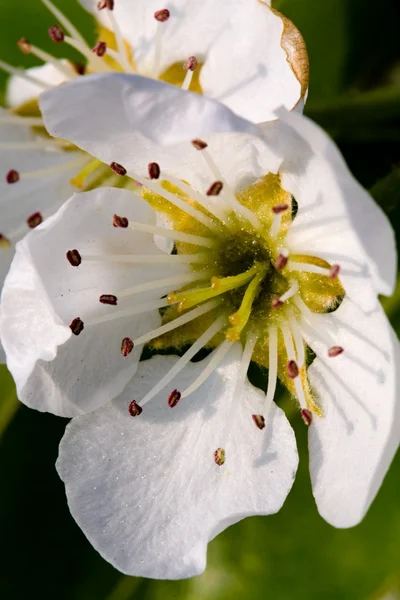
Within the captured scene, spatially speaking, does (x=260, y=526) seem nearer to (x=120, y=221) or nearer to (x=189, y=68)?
(x=120, y=221)

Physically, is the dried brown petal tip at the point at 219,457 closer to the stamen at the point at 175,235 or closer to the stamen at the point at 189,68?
the stamen at the point at 175,235

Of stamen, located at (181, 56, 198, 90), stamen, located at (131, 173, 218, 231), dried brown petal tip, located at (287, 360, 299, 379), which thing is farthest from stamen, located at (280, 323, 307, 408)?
stamen, located at (181, 56, 198, 90)

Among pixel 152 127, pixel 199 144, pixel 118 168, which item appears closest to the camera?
pixel 152 127

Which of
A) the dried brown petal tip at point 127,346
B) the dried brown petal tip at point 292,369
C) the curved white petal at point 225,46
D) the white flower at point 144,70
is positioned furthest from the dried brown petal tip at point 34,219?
the dried brown petal tip at point 292,369

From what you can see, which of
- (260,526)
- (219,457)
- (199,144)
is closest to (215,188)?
(199,144)

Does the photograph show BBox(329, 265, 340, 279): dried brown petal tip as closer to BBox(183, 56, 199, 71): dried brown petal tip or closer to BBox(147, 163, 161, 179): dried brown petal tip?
BBox(147, 163, 161, 179): dried brown petal tip

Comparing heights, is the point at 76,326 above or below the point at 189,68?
below
